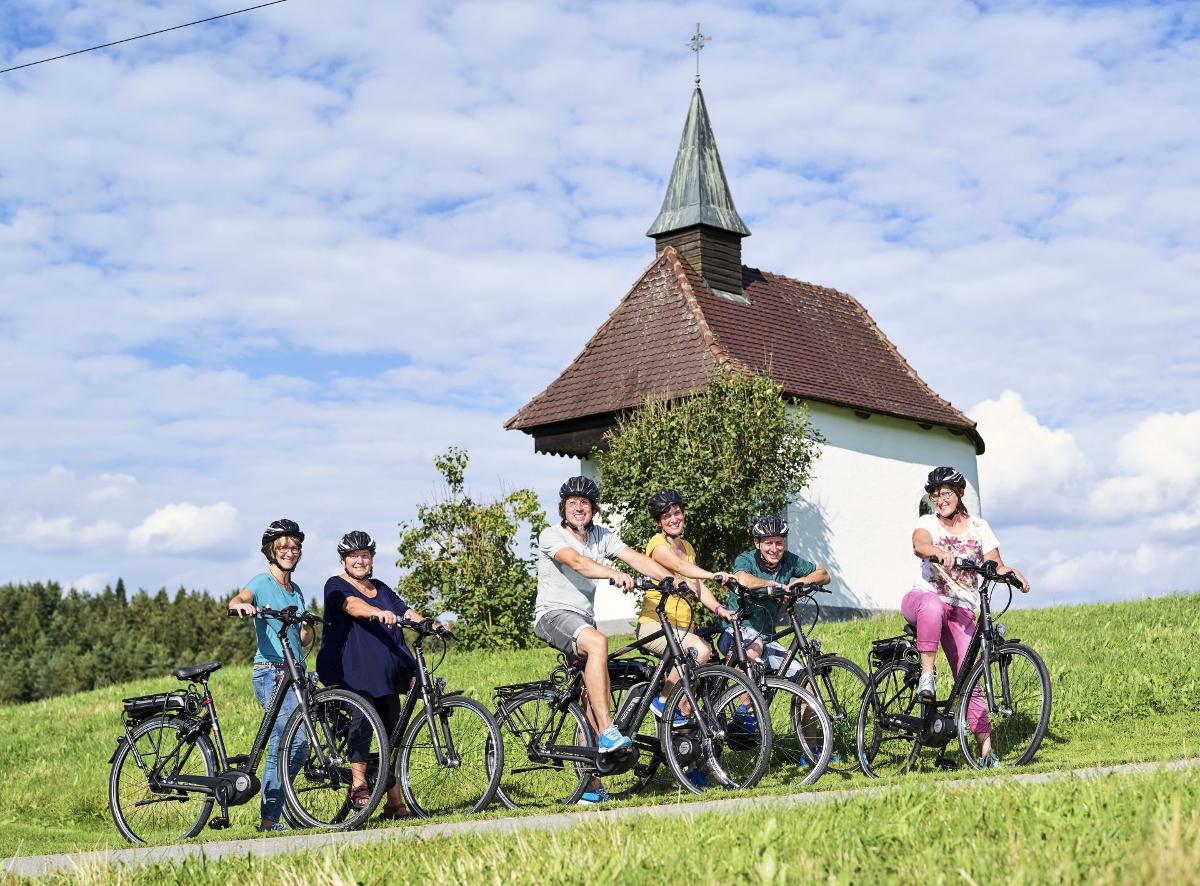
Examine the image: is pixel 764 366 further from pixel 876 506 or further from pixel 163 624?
pixel 163 624

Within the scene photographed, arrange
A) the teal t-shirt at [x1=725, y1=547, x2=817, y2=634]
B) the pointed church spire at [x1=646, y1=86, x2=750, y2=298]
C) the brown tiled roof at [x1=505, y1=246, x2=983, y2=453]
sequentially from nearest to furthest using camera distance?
the teal t-shirt at [x1=725, y1=547, x2=817, y2=634] → the brown tiled roof at [x1=505, y1=246, x2=983, y2=453] → the pointed church spire at [x1=646, y1=86, x2=750, y2=298]

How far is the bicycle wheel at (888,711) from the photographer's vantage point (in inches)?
390

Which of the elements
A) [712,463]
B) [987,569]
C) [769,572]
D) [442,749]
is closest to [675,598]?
[769,572]

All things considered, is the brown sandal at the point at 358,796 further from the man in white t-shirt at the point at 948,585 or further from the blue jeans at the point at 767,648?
the man in white t-shirt at the point at 948,585

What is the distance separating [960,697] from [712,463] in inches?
614

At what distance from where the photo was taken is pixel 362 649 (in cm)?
942

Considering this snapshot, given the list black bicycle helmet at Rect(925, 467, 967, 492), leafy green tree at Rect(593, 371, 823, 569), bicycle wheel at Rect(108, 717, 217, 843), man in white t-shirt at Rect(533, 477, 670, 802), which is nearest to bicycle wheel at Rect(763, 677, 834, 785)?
man in white t-shirt at Rect(533, 477, 670, 802)

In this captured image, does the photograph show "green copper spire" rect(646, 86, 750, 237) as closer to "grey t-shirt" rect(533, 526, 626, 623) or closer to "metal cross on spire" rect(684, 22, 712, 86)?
"metal cross on spire" rect(684, 22, 712, 86)

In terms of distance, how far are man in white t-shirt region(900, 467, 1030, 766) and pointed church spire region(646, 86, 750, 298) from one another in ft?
76.4

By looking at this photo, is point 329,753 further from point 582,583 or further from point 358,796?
point 582,583

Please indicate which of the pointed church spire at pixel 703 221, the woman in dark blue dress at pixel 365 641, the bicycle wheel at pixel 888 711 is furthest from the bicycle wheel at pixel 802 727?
the pointed church spire at pixel 703 221

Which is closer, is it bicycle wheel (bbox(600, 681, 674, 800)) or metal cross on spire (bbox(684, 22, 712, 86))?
bicycle wheel (bbox(600, 681, 674, 800))

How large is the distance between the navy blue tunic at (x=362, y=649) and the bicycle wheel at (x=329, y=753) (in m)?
→ 0.23

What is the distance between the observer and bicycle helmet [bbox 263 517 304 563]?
9875 millimetres
